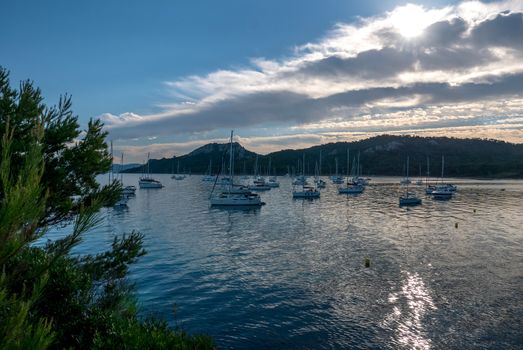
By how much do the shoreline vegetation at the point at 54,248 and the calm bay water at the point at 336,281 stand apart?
780cm

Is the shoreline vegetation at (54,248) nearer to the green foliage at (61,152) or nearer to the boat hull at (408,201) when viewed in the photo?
the green foliage at (61,152)

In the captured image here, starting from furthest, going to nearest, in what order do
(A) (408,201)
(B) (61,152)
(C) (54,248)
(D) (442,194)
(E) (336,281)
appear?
(D) (442,194), (A) (408,201), (E) (336,281), (B) (61,152), (C) (54,248)

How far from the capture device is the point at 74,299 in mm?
13266

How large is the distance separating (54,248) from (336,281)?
2251cm

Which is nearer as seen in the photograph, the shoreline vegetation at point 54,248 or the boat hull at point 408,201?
the shoreline vegetation at point 54,248

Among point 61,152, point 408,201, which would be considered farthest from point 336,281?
point 408,201

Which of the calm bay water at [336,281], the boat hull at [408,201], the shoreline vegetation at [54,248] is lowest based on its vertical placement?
the calm bay water at [336,281]

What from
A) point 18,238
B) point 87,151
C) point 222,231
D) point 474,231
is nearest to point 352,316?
point 87,151

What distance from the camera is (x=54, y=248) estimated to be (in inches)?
435

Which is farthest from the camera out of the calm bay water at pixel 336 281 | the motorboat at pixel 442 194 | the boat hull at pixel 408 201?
the motorboat at pixel 442 194

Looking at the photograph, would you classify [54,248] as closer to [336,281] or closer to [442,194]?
[336,281]

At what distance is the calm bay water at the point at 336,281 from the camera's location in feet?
67.7

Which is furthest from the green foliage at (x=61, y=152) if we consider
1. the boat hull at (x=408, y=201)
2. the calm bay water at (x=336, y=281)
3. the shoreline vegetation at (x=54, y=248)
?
the boat hull at (x=408, y=201)

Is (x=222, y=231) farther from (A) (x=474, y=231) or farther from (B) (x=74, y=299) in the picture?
(B) (x=74, y=299)
